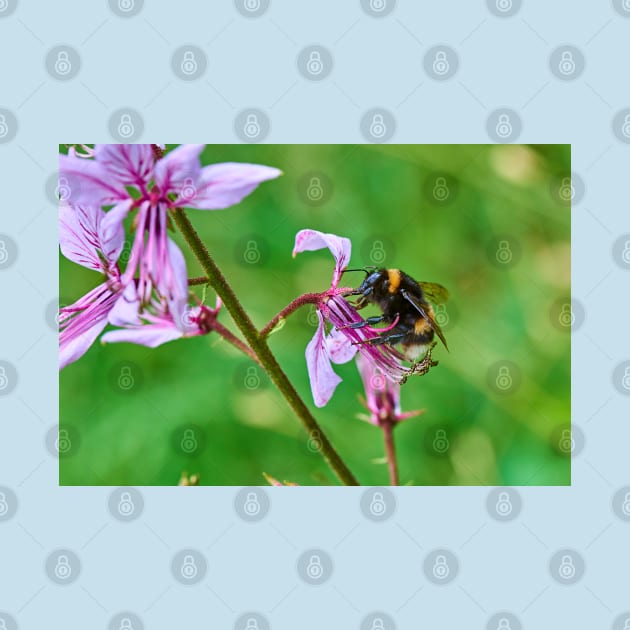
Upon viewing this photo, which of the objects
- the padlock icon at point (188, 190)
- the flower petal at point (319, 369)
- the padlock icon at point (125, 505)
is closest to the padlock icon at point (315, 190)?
the flower petal at point (319, 369)

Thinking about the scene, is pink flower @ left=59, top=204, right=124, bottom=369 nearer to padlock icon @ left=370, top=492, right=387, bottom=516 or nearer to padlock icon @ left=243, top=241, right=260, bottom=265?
padlock icon @ left=370, top=492, right=387, bottom=516

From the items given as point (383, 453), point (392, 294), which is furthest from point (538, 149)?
point (392, 294)

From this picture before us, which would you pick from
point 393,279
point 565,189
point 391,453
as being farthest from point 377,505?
point 565,189

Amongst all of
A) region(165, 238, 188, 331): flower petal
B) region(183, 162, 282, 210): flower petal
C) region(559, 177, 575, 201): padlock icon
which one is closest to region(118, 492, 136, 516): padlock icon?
region(165, 238, 188, 331): flower petal

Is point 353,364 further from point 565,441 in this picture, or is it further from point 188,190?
point 188,190

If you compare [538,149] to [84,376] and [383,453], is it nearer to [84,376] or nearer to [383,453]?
[383,453]

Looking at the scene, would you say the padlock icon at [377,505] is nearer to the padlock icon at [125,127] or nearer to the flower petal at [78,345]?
the flower petal at [78,345]
